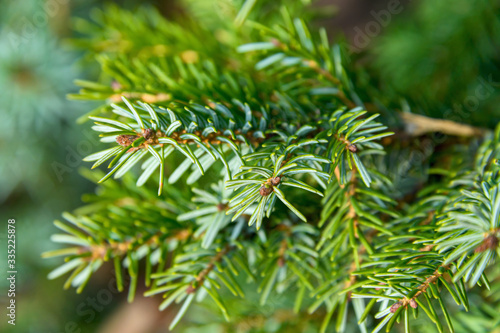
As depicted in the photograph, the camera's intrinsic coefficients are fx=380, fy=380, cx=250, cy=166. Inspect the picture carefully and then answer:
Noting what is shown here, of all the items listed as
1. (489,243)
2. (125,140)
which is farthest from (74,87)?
(489,243)

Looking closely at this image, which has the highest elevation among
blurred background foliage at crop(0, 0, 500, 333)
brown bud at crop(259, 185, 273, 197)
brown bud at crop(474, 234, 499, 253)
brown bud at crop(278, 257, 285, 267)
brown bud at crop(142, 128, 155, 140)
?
blurred background foliage at crop(0, 0, 500, 333)

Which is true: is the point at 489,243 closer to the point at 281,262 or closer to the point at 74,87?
the point at 281,262

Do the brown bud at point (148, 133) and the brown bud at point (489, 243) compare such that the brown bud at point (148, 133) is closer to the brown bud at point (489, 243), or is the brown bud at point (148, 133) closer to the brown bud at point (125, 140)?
the brown bud at point (125, 140)

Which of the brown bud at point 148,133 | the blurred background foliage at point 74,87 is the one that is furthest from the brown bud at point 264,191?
the blurred background foliage at point 74,87

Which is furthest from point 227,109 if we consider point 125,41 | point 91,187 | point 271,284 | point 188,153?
point 91,187

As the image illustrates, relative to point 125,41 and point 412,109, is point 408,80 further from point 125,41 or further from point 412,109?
point 125,41

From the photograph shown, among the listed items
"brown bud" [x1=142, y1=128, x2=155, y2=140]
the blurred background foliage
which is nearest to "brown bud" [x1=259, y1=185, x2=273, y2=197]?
"brown bud" [x1=142, y1=128, x2=155, y2=140]

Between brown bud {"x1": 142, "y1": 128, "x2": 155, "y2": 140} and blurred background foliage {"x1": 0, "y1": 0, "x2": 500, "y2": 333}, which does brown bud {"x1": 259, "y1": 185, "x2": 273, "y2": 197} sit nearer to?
brown bud {"x1": 142, "y1": 128, "x2": 155, "y2": 140}

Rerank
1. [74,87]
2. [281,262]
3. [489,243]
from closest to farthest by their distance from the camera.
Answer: [489,243]
[281,262]
[74,87]
